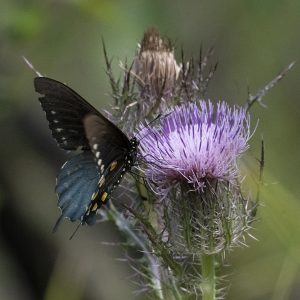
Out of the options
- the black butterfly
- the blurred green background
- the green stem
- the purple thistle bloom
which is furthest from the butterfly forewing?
the blurred green background

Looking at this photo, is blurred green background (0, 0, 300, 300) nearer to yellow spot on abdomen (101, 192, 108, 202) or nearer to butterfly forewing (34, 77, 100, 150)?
butterfly forewing (34, 77, 100, 150)

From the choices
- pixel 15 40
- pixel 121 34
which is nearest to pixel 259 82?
pixel 121 34

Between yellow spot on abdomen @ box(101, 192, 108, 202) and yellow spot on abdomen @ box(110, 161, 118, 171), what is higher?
yellow spot on abdomen @ box(110, 161, 118, 171)

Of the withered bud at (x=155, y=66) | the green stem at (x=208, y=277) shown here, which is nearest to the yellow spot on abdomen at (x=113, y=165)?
the withered bud at (x=155, y=66)

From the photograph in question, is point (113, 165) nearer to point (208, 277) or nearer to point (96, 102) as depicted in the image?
point (208, 277)

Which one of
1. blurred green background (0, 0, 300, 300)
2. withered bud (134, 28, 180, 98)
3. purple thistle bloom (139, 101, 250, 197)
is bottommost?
blurred green background (0, 0, 300, 300)

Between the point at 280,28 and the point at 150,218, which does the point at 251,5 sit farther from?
the point at 150,218
